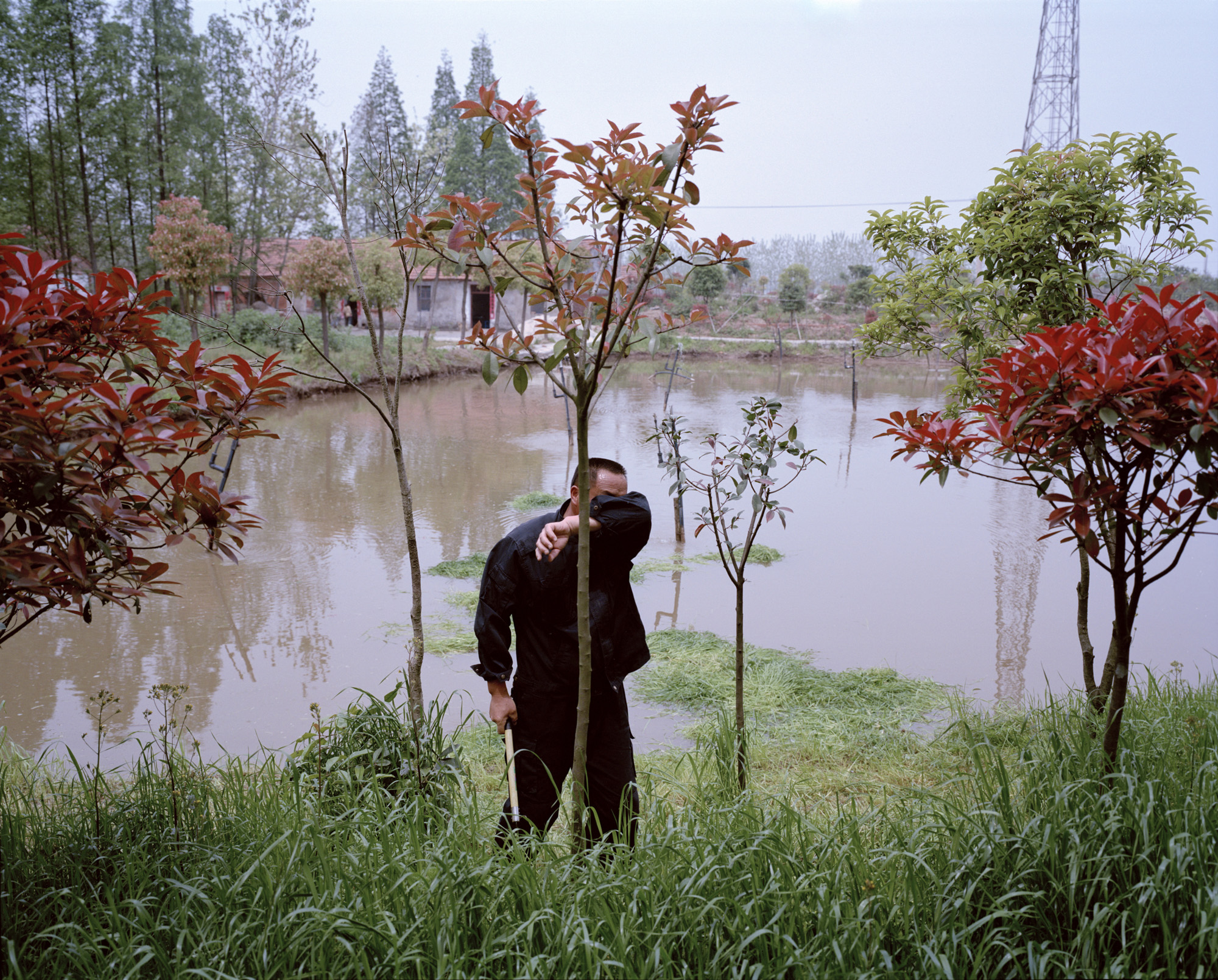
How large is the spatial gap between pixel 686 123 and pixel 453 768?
6.30ft

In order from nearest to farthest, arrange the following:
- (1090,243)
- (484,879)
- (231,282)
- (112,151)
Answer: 1. (484,879)
2. (1090,243)
3. (112,151)
4. (231,282)

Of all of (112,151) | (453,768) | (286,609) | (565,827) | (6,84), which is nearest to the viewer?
(453,768)

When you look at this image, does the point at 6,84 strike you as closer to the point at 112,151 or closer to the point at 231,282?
the point at 112,151

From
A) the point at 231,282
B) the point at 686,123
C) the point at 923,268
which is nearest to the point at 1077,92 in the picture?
the point at 231,282

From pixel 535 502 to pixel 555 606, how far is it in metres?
7.12

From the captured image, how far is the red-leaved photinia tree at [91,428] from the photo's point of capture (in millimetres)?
1611

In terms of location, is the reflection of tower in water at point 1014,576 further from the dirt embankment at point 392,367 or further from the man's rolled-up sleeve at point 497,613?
the dirt embankment at point 392,367

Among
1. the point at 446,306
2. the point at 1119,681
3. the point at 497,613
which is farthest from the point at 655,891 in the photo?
the point at 446,306

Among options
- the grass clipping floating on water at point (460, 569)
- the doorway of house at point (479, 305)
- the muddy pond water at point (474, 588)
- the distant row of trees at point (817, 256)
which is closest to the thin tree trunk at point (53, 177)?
the muddy pond water at point (474, 588)

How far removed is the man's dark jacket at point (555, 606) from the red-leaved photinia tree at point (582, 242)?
1.16 feet

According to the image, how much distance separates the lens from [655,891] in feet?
5.78

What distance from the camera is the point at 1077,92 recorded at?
2645cm

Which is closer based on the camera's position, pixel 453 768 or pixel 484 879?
pixel 484 879

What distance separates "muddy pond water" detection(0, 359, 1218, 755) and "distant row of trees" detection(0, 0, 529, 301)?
9256 millimetres
